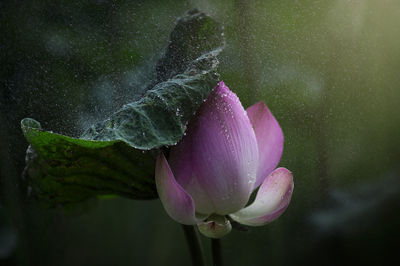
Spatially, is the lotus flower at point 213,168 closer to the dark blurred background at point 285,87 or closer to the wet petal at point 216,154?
the wet petal at point 216,154

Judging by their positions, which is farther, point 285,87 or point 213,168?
point 285,87

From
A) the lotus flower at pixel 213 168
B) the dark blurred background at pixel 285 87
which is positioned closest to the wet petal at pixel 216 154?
the lotus flower at pixel 213 168

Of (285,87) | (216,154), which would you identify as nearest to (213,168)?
(216,154)

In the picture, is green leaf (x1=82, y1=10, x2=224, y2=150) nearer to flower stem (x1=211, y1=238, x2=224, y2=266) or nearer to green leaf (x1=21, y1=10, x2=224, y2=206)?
green leaf (x1=21, y1=10, x2=224, y2=206)

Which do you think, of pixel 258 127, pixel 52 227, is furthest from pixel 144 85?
pixel 52 227

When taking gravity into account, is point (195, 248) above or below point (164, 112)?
below

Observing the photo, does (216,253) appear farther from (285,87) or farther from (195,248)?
(285,87)

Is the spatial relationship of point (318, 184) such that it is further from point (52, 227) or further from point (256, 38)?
point (52, 227)
